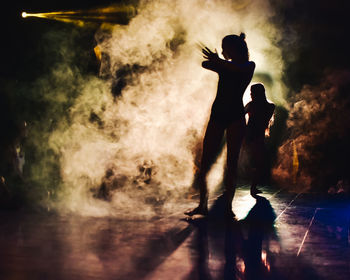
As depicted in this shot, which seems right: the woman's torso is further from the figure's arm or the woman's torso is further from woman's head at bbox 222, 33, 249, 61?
woman's head at bbox 222, 33, 249, 61

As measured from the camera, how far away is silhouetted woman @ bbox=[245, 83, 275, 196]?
22.6ft

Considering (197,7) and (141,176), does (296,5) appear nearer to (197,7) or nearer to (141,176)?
(197,7)

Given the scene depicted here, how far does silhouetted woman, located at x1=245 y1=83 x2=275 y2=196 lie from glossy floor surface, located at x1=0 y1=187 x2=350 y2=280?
164cm

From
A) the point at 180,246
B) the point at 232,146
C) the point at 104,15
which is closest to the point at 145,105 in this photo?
the point at 104,15

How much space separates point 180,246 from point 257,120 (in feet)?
12.6

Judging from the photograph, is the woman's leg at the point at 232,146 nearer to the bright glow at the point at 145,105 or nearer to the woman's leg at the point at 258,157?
the bright glow at the point at 145,105

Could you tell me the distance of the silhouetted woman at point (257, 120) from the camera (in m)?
6.90

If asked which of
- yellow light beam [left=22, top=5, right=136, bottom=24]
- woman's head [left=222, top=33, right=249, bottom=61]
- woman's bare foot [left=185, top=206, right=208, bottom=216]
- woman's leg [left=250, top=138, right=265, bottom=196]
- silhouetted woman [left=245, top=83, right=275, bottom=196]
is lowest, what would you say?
woman's bare foot [left=185, top=206, right=208, bottom=216]

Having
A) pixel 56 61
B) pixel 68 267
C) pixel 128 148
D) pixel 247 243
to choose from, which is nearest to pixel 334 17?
pixel 128 148

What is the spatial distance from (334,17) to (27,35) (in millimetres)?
6131

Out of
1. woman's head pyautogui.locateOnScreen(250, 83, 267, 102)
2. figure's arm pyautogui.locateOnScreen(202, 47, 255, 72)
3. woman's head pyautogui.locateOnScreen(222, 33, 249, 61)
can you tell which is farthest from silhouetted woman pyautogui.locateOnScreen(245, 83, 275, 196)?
figure's arm pyautogui.locateOnScreen(202, 47, 255, 72)

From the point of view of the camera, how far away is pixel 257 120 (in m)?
6.94

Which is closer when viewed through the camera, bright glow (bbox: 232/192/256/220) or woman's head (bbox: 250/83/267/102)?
bright glow (bbox: 232/192/256/220)

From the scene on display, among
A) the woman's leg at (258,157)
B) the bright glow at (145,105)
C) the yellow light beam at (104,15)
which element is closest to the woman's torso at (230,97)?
the bright glow at (145,105)
